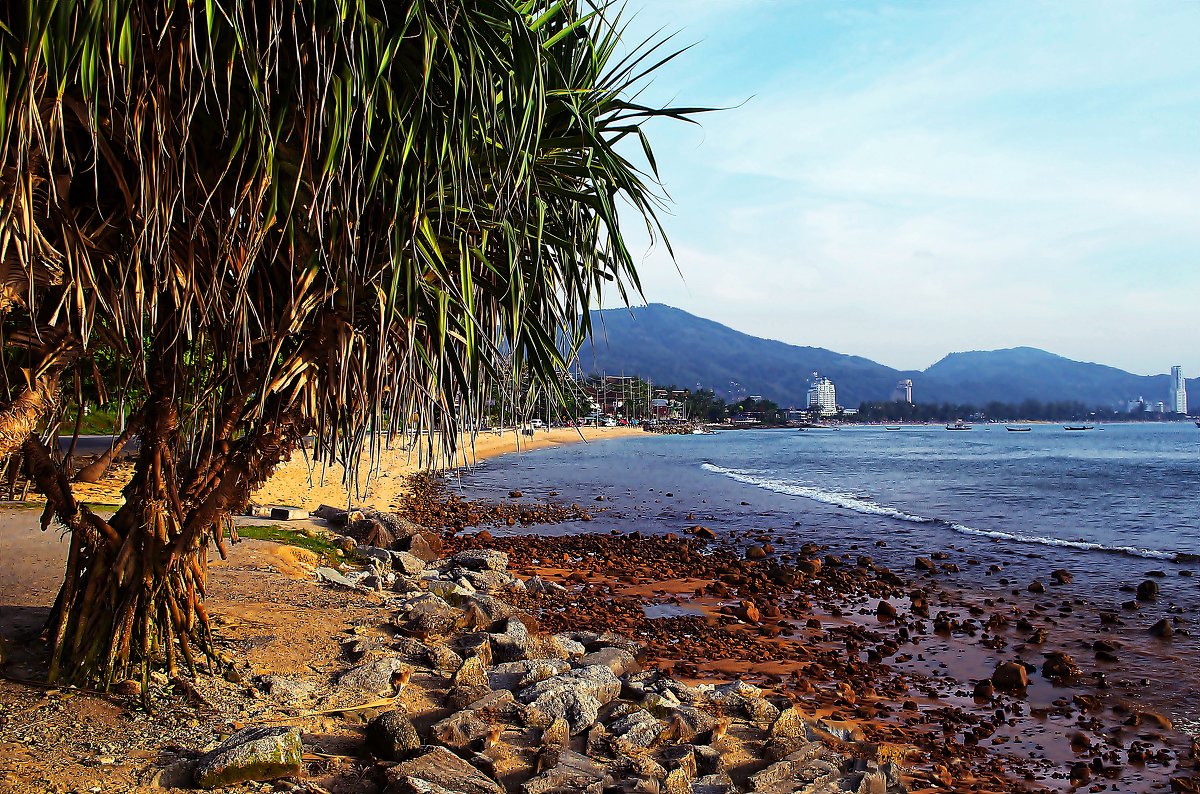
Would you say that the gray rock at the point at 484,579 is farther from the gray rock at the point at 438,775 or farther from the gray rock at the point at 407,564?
the gray rock at the point at 438,775

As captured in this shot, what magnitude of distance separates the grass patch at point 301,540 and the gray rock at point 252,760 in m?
5.37

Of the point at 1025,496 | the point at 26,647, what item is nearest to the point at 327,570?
the point at 26,647

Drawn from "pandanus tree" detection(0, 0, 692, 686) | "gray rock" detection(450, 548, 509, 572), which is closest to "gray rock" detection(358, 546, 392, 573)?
"gray rock" detection(450, 548, 509, 572)

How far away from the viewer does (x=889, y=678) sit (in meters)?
8.32

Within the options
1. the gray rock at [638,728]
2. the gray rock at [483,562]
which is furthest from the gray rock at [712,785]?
the gray rock at [483,562]

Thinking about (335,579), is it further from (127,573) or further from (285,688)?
(127,573)

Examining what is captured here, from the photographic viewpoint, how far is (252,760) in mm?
3580

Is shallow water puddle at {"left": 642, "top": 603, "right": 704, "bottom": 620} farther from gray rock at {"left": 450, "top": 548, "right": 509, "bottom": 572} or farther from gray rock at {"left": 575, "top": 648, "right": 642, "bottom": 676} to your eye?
gray rock at {"left": 575, "top": 648, "right": 642, "bottom": 676}

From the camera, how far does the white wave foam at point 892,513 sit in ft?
60.0

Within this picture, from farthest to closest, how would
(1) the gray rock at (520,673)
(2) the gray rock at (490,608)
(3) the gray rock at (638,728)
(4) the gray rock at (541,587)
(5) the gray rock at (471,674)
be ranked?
(4) the gray rock at (541,587) → (2) the gray rock at (490,608) → (1) the gray rock at (520,673) → (5) the gray rock at (471,674) → (3) the gray rock at (638,728)

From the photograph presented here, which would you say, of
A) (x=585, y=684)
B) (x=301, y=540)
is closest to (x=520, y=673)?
(x=585, y=684)

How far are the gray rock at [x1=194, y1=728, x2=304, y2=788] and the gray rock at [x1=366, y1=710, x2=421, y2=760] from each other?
414 mm

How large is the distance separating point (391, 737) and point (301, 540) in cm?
636

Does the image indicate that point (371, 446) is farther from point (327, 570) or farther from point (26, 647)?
point (327, 570)
